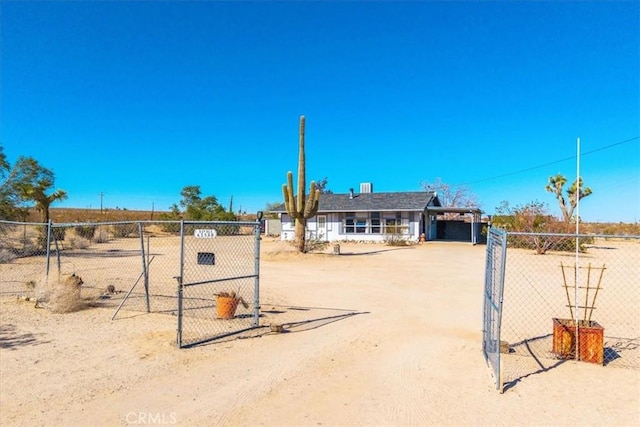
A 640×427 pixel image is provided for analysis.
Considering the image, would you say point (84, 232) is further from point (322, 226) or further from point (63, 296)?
point (63, 296)

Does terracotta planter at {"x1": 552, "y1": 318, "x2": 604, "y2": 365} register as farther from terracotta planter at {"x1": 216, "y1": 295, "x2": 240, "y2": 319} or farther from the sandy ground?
terracotta planter at {"x1": 216, "y1": 295, "x2": 240, "y2": 319}

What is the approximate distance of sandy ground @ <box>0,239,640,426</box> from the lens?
4219 mm

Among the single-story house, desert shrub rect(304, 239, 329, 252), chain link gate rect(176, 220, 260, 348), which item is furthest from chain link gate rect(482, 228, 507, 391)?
the single-story house

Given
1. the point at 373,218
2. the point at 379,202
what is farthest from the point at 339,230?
the point at 379,202

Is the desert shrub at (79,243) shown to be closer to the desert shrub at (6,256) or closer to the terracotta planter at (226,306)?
the desert shrub at (6,256)

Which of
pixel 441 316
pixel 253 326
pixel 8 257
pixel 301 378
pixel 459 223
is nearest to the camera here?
pixel 301 378

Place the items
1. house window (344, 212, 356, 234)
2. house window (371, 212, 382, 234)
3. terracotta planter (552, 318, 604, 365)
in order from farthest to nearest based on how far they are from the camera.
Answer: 1. house window (344, 212, 356, 234)
2. house window (371, 212, 382, 234)
3. terracotta planter (552, 318, 604, 365)

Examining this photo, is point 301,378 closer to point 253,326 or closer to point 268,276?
point 253,326

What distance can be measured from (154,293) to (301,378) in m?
7.01

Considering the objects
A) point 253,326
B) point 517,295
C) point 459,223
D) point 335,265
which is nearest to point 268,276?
point 335,265

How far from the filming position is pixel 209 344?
6461mm

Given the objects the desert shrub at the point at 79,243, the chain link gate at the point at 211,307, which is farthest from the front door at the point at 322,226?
the chain link gate at the point at 211,307

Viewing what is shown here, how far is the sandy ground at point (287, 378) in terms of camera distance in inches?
166

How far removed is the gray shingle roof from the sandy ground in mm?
23482
